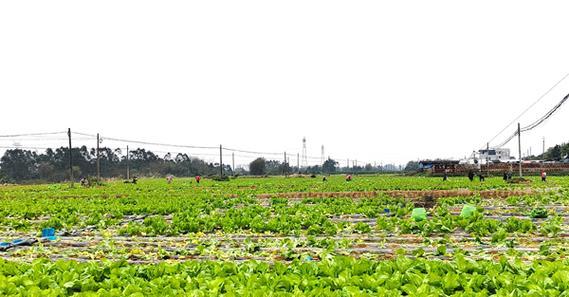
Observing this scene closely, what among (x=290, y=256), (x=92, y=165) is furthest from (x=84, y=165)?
(x=290, y=256)

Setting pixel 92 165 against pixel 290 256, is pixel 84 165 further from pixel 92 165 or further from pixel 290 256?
pixel 290 256

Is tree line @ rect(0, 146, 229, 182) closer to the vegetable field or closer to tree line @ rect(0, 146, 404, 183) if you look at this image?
tree line @ rect(0, 146, 404, 183)

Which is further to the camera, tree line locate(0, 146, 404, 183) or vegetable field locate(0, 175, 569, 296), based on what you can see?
tree line locate(0, 146, 404, 183)

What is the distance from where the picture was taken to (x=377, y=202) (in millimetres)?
17734

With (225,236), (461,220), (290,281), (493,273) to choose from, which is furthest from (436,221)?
(290,281)

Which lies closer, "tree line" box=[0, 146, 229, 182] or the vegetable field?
the vegetable field

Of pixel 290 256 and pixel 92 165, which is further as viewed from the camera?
pixel 92 165

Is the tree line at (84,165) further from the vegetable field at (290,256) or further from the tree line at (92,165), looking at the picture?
the vegetable field at (290,256)

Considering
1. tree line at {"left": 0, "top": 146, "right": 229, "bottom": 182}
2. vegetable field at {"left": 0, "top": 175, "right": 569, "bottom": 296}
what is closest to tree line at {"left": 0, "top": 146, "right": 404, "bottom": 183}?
tree line at {"left": 0, "top": 146, "right": 229, "bottom": 182}

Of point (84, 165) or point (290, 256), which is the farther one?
point (84, 165)

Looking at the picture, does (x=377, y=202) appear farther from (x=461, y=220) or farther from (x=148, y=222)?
(x=148, y=222)

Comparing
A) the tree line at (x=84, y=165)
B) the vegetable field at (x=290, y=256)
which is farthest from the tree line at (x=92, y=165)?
the vegetable field at (x=290, y=256)

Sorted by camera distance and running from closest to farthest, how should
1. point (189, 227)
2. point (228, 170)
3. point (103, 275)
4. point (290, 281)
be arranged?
point (290, 281) < point (103, 275) < point (189, 227) < point (228, 170)

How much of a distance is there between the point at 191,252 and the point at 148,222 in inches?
178
